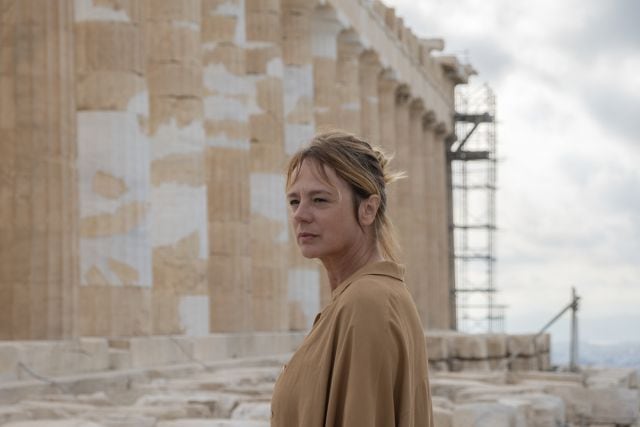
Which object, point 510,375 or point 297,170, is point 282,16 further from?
point 297,170

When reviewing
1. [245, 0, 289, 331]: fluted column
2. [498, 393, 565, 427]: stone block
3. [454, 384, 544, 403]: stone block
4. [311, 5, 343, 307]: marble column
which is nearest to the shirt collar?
[498, 393, 565, 427]: stone block

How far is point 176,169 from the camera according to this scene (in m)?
22.7

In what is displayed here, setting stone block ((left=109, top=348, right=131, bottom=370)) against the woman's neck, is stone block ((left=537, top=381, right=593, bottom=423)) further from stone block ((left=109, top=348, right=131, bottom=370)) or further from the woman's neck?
the woman's neck

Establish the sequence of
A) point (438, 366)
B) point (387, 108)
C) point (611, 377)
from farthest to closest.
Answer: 1. point (387, 108)
2. point (438, 366)
3. point (611, 377)

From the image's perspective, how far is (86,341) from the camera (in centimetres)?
1658

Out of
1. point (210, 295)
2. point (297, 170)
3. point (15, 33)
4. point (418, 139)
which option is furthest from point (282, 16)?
point (297, 170)

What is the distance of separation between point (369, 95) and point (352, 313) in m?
36.8

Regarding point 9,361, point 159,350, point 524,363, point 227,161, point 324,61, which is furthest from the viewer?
point 324,61

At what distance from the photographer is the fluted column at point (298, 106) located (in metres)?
30.6

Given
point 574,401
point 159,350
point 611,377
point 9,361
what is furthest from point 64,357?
point 611,377

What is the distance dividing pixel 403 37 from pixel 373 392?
1649 inches

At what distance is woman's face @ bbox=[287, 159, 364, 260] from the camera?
3502 mm

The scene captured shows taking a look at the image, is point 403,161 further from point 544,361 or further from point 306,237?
point 306,237

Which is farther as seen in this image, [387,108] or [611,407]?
[387,108]
